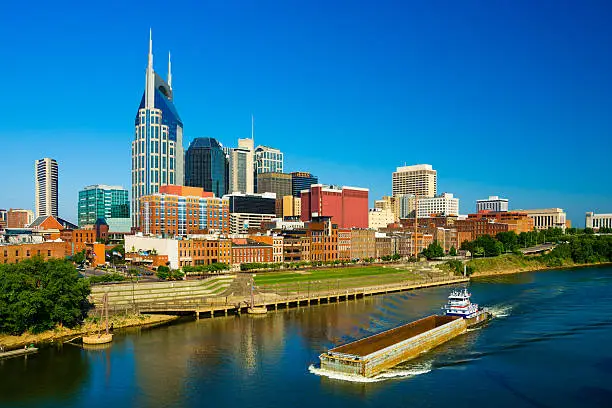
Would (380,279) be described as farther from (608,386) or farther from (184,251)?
(608,386)

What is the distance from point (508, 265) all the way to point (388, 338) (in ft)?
409

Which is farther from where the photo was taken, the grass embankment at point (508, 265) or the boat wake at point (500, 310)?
the grass embankment at point (508, 265)

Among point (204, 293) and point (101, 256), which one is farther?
point (101, 256)

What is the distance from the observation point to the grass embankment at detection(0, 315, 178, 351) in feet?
237

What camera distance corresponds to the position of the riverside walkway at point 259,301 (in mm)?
91875

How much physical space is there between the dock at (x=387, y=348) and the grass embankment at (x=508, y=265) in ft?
303

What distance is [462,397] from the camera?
52.0m

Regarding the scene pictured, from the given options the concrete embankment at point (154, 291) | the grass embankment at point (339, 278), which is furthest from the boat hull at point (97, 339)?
the grass embankment at point (339, 278)

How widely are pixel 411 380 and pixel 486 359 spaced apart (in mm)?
13469

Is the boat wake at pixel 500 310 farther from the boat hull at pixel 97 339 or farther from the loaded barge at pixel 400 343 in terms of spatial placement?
the boat hull at pixel 97 339

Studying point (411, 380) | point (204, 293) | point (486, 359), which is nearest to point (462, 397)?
point (411, 380)

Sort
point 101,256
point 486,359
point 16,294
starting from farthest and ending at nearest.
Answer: point 101,256 → point 16,294 → point 486,359

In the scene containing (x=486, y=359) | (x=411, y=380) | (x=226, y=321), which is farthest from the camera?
(x=226, y=321)

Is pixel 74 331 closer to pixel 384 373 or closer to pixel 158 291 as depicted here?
pixel 158 291
